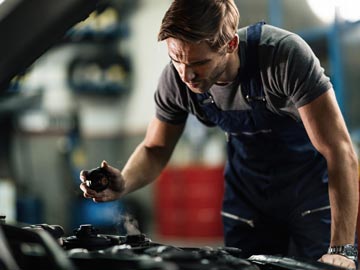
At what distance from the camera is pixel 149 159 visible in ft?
7.34

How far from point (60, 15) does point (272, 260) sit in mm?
650

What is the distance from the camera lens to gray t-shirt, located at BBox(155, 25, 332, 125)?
5.89 feet

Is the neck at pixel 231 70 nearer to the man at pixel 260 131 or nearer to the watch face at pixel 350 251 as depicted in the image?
the man at pixel 260 131

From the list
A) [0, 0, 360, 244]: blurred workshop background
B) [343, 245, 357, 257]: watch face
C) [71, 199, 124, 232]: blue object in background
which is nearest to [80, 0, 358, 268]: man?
[343, 245, 357, 257]: watch face

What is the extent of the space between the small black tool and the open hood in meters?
0.76

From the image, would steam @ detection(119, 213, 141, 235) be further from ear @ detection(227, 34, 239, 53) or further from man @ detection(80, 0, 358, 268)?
ear @ detection(227, 34, 239, 53)

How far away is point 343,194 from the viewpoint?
5.71ft

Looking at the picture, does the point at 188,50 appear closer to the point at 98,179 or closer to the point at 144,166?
the point at 98,179

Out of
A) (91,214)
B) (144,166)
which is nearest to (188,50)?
(144,166)

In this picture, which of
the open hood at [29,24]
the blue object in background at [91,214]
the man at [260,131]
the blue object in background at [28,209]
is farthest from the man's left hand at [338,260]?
the blue object in background at [91,214]

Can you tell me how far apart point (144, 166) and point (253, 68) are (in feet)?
1.69

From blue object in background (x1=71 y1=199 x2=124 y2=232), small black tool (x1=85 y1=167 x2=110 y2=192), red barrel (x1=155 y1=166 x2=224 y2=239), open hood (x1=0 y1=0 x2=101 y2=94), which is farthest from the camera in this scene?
red barrel (x1=155 y1=166 x2=224 y2=239)

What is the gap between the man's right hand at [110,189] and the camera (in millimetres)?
1820

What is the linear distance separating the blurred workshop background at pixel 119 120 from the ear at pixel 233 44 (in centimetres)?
322
